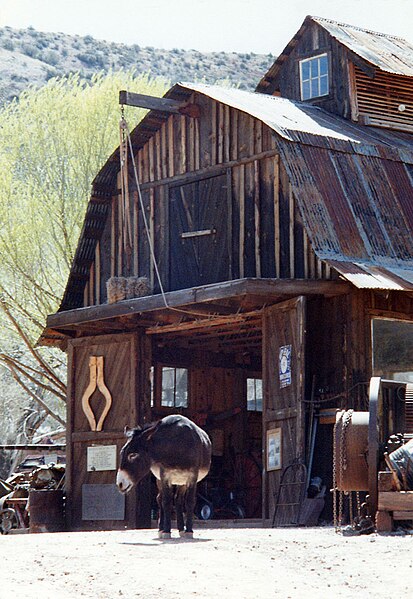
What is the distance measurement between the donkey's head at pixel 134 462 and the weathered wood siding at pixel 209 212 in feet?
21.2

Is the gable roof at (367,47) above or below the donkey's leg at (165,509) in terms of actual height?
above

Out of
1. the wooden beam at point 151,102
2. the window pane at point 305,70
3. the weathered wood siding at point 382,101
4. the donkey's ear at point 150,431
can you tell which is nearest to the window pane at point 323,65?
the window pane at point 305,70

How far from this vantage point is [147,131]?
2530 cm

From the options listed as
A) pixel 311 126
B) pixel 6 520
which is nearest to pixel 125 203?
pixel 311 126

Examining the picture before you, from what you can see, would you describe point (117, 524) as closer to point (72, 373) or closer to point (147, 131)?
point (72, 373)

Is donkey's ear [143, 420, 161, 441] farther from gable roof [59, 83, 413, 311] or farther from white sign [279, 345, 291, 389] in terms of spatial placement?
white sign [279, 345, 291, 389]

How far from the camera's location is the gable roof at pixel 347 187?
69.6 ft

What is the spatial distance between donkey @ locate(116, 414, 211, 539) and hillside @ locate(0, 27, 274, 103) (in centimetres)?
6432

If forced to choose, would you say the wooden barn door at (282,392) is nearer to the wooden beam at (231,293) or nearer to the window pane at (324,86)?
the wooden beam at (231,293)

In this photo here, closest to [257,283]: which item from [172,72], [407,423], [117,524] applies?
[407,423]

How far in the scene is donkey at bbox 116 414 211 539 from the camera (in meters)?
15.4

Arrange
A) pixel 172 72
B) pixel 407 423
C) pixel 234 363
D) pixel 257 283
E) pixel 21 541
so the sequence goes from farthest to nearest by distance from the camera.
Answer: pixel 172 72 < pixel 234 363 < pixel 257 283 < pixel 407 423 < pixel 21 541

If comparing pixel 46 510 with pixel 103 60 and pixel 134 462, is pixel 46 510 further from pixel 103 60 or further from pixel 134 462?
pixel 103 60

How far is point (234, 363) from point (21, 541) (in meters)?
13.7
